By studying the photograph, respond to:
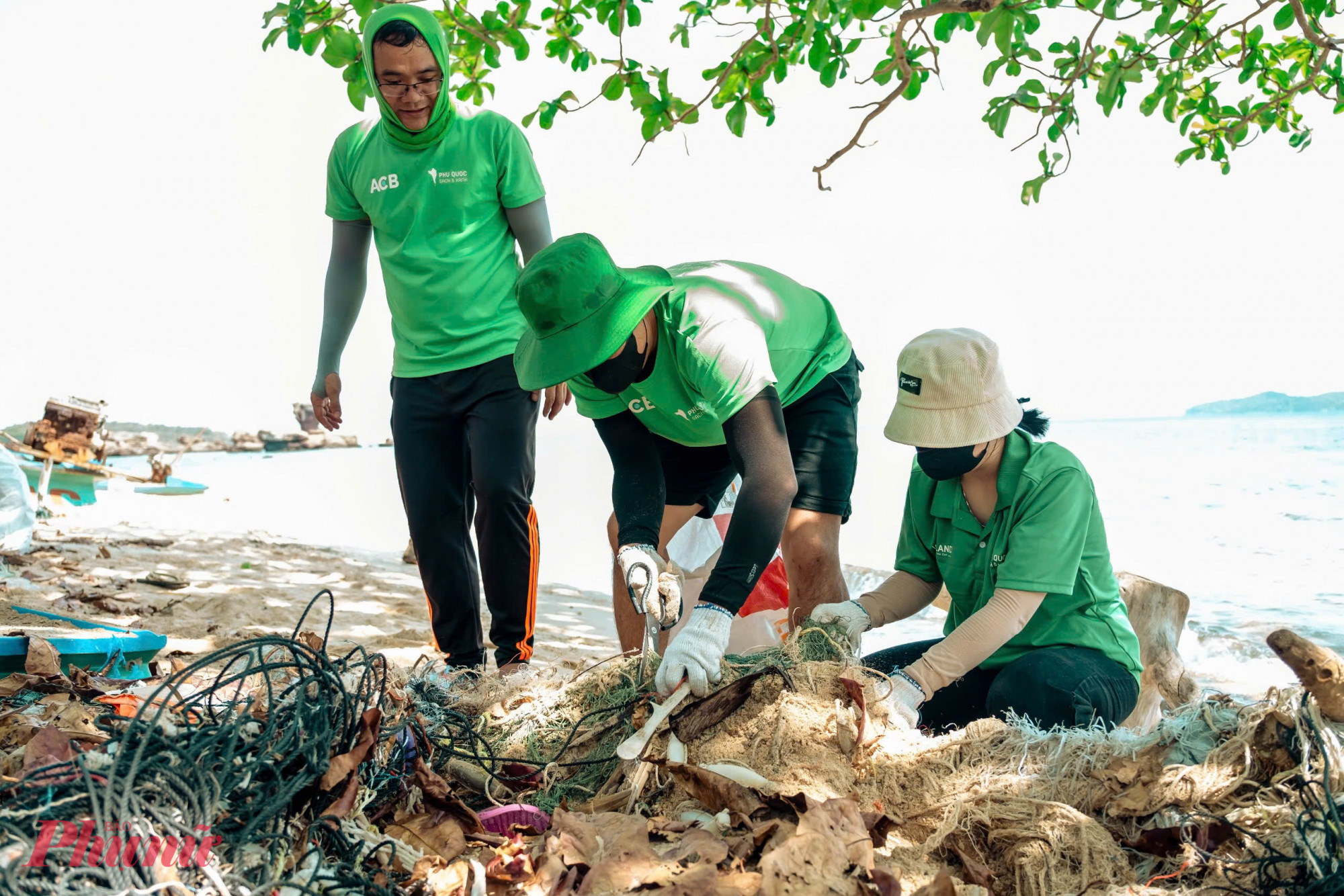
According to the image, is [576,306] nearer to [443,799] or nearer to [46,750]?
[443,799]

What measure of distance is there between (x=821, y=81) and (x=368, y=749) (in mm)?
3633

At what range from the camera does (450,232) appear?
10.4 ft

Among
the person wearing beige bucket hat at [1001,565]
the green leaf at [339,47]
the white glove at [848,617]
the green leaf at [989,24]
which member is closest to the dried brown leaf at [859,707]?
the person wearing beige bucket hat at [1001,565]

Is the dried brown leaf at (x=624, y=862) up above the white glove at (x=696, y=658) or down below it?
below

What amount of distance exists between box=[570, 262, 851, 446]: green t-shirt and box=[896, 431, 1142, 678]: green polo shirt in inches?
20.3

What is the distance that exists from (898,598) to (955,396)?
69cm

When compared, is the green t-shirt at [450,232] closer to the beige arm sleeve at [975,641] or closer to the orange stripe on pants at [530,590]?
the orange stripe on pants at [530,590]

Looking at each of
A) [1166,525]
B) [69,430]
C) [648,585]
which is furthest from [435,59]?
[1166,525]

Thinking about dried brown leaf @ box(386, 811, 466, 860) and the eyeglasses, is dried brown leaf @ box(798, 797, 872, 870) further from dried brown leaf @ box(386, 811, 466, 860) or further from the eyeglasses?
the eyeglasses

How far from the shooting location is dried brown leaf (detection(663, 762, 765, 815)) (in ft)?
6.06

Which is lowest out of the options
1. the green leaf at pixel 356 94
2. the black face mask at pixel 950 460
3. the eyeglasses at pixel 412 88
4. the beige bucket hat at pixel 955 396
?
→ the black face mask at pixel 950 460

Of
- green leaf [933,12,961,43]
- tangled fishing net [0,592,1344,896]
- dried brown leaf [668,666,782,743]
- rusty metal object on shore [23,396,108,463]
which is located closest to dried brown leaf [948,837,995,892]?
tangled fishing net [0,592,1344,896]

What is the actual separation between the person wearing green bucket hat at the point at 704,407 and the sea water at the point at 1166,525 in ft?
11.3

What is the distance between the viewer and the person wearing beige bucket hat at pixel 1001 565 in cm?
245
